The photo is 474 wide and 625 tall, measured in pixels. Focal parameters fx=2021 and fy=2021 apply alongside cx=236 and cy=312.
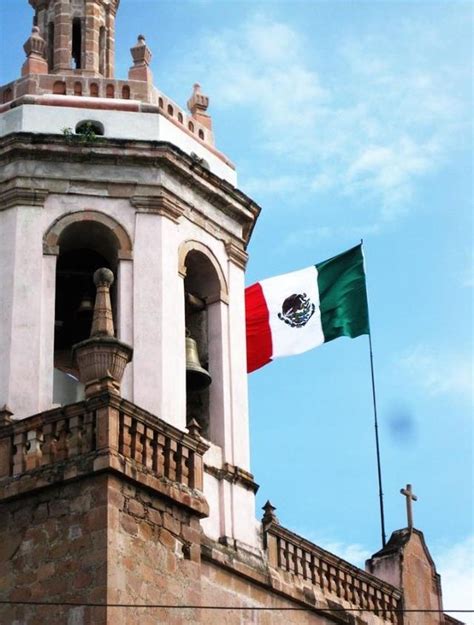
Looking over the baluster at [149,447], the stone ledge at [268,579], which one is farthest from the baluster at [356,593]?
the baluster at [149,447]

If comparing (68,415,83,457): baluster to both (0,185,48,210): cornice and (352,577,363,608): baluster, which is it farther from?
(352,577,363,608): baluster

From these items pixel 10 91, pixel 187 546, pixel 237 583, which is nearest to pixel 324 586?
pixel 237 583

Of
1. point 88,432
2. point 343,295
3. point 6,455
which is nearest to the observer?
point 88,432

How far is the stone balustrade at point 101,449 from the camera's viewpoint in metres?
22.7

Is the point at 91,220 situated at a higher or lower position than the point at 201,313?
higher

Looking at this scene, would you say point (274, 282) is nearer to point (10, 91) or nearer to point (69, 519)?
point (10, 91)

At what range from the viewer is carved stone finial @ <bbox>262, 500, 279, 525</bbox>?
2606 centimetres

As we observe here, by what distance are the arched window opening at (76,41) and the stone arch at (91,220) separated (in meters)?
3.36

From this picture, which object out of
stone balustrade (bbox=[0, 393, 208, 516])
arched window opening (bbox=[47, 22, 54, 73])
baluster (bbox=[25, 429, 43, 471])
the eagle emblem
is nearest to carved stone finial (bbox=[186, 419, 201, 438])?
stone balustrade (bbox=[0, 393, 208, 516])

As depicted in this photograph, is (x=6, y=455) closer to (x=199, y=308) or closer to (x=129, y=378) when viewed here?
(x=129, y=378)

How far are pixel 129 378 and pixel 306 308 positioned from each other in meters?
5.64

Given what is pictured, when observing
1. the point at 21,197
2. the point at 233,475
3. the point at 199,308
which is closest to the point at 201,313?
the point at 199,308

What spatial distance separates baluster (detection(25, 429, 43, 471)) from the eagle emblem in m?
7.19

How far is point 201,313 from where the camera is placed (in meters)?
27.4
